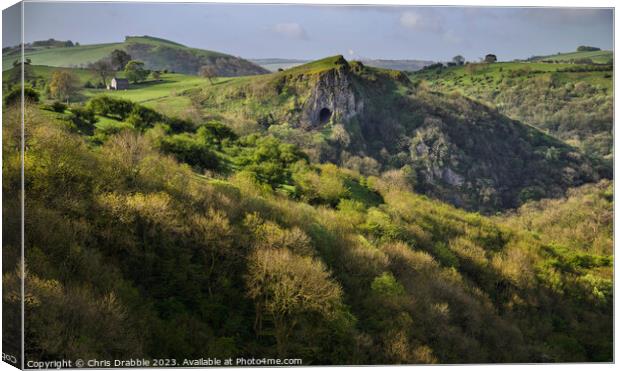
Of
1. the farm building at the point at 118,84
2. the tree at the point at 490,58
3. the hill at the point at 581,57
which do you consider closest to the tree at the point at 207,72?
the farm building at the point at 118,84

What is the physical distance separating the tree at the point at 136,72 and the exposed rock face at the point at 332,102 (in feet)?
20.3

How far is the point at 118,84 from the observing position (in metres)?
20.0

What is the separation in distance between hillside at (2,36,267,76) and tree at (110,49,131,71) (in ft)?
0.67

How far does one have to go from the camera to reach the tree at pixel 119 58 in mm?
17897

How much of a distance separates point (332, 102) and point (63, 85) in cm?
1012

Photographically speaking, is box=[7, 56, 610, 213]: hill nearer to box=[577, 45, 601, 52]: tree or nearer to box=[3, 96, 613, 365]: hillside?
box=[3, 96, 613, 365]: hillside

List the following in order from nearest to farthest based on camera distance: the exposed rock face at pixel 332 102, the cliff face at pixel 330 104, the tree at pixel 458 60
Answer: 1. the tree at pixel 458 60
2. the exposed rock face at pixel 332 102
3. the cliff face at pixel 330 104

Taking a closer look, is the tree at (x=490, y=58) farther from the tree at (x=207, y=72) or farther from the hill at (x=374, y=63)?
the tree at (x=207, y=72)

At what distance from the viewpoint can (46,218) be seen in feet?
45.8

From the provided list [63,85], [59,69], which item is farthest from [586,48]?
[63,85]

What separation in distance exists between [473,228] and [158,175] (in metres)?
12.4

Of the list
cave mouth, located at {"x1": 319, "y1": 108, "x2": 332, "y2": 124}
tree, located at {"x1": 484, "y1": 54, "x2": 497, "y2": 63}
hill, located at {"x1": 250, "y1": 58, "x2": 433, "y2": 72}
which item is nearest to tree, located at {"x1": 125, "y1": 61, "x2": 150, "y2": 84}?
hill, located at {"x1": 250, "y1": 58, "x2": 433, "y2": 72}

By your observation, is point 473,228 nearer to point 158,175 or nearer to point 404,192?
point 404,192

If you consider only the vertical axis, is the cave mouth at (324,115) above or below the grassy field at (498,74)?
below
